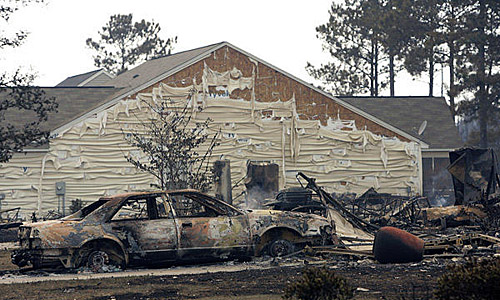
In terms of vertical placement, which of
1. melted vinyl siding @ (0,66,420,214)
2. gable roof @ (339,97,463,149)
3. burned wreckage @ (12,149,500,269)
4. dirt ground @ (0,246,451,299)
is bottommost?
dirt ground @ (0,246,451,299)

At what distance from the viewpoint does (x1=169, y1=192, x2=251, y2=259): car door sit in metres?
14.1

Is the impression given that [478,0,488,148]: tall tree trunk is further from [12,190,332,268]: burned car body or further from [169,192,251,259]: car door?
[169,192,251,259]: car door

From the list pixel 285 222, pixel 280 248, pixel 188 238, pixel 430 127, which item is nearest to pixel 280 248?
pixel 280 248

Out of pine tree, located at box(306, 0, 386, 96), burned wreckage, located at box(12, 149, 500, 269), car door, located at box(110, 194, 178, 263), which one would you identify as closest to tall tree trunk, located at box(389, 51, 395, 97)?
pine tree, located at box(306, 0, 386, 96)

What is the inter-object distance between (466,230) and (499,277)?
12433 millimetres

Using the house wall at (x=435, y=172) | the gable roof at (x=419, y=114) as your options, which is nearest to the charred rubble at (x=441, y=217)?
the house wall at (x=435, y=172)

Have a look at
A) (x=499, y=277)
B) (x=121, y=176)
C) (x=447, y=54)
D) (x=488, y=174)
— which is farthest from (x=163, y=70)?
(x=447, y=54)

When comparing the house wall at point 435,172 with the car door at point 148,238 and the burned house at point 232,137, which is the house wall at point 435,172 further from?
the car door at point 148,238

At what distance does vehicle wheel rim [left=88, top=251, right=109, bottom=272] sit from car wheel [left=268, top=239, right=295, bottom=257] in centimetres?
298

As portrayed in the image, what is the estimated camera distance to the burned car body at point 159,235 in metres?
13.5

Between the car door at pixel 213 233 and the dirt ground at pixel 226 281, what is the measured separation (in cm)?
28

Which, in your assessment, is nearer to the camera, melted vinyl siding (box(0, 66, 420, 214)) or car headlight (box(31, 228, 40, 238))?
car headlight (box(31, 228, 40, 238))

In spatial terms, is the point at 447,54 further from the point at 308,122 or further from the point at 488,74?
the point at 308,122

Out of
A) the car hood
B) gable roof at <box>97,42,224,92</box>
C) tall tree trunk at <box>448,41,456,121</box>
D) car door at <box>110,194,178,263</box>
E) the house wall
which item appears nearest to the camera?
car door at <box>110,194,178,263</box>
